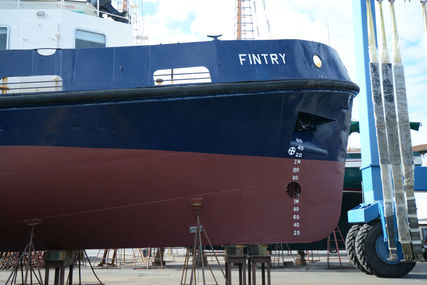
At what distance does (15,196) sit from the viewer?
15.9 feet

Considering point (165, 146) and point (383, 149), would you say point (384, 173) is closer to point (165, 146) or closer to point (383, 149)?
point (383, 149)

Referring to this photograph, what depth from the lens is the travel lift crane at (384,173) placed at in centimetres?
622

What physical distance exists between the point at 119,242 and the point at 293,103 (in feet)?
7.90

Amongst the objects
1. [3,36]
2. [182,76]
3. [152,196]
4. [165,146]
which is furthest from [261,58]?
[3,36]

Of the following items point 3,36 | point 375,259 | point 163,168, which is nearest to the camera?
point 163,168

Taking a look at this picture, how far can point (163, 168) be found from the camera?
4.74 meters

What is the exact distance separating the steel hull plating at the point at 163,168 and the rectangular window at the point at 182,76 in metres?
0.23

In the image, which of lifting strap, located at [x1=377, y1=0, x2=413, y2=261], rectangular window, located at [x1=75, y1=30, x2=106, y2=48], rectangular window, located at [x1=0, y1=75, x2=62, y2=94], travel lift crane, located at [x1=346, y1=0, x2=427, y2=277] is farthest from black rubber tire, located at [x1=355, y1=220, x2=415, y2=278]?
rectangular window, located at [x1=0, y1=75, x2=62, y2=94]

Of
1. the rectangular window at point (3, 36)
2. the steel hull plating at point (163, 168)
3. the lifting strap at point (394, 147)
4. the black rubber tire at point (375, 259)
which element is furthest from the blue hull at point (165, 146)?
the black rubber tire at point (375, 259)

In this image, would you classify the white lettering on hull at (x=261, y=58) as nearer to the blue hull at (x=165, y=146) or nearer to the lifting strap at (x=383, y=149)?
the blue hull at (x=165, y=146)

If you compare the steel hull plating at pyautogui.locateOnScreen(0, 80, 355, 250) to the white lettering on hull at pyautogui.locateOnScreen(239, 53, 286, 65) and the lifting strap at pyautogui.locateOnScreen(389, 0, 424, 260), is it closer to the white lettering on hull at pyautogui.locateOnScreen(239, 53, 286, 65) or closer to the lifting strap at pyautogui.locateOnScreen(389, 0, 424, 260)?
the white lettering on hull at pyautogui.locateOnScreen(239, 53, 286, 65)

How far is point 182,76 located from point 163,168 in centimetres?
101

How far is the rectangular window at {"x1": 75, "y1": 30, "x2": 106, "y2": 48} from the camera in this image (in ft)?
20.0

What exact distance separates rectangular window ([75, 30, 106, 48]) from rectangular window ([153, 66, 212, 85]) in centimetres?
169
